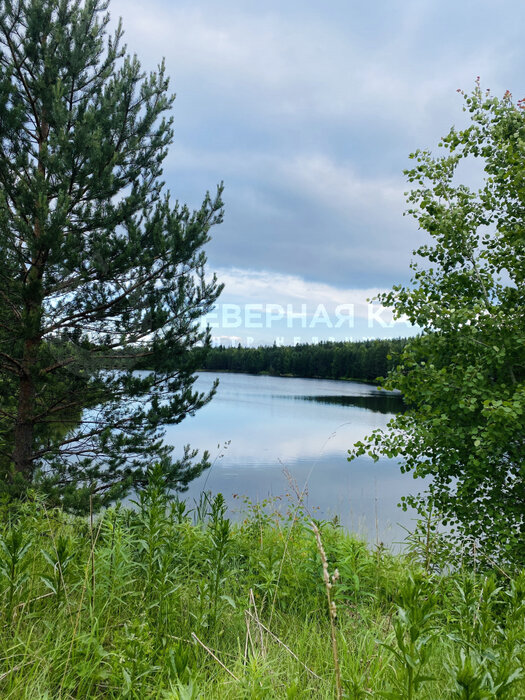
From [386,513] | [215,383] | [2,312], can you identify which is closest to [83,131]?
[2,312]

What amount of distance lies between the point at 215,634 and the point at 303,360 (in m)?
83.0

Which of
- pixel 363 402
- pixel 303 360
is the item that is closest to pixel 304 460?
pixel 363 402

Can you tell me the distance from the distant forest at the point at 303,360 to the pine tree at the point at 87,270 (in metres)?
64.3

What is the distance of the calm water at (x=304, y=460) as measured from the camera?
906 cm

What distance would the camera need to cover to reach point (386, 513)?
11492mm

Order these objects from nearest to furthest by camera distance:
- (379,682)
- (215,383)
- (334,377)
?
(379,682), (215,383), (334,377)

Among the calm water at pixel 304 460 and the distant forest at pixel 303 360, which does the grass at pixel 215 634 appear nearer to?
the calm water at pixel 304 460

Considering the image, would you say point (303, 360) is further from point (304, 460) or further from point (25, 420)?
point (25, 420)

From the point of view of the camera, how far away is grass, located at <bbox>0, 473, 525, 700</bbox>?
1.33 metres

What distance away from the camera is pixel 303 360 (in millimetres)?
84750

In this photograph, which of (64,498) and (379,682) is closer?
(379,682)

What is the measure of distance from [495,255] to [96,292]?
5.94 m

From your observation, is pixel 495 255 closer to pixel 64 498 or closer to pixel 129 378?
pixel 129 378

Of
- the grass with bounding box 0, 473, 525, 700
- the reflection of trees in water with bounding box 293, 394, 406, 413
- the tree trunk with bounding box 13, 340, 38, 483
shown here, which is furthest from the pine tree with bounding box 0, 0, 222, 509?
the reflection of trees in water with bounding box 293, 394, 406, 413
